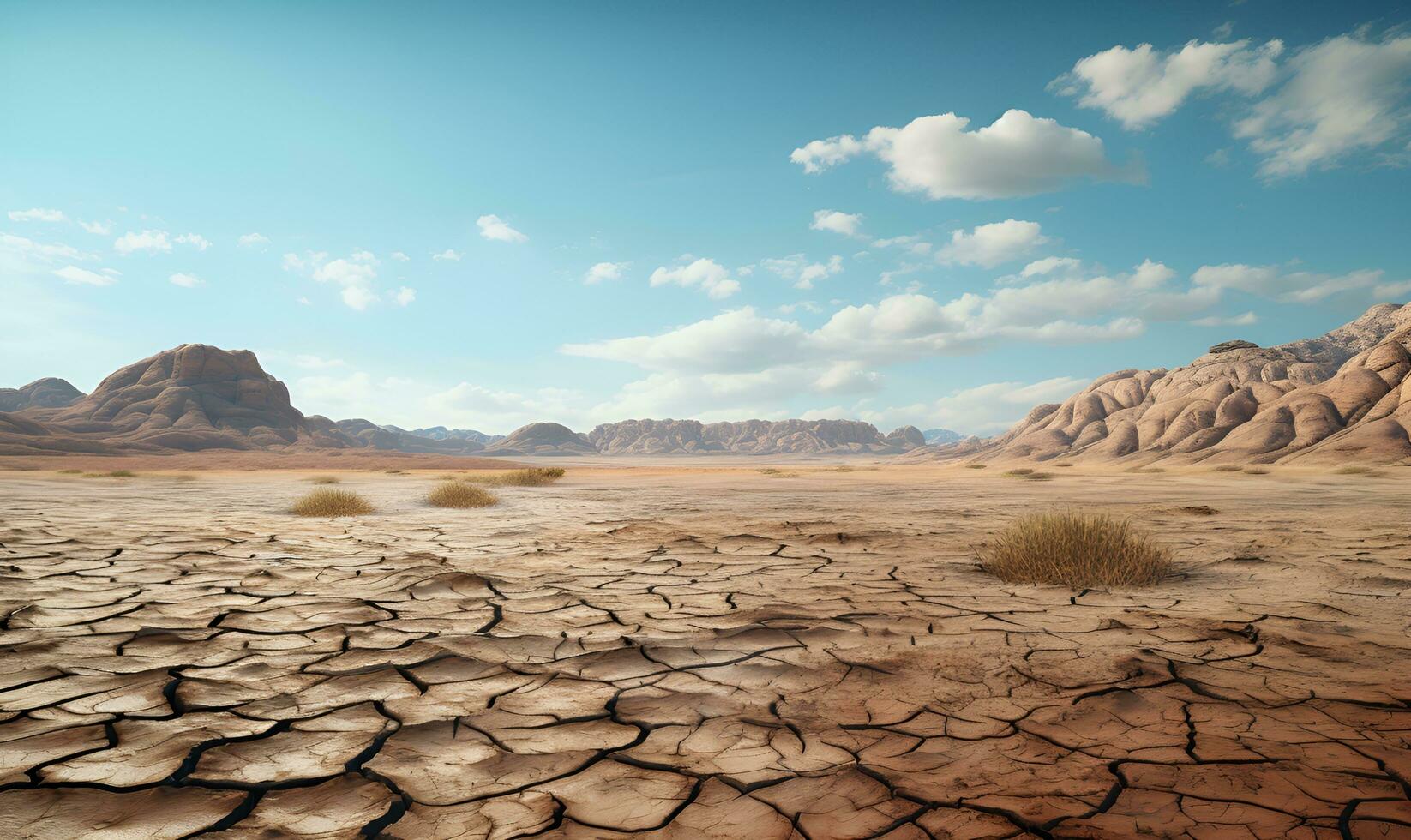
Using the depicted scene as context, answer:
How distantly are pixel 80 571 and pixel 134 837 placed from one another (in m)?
4.36

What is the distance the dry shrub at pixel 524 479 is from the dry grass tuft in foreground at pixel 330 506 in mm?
7756

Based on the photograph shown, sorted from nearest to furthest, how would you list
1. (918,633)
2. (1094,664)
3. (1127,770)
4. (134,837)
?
(134,837)
(1127,770)
(1094,664)
(918,633)

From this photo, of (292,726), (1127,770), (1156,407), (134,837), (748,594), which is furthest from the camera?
(1156,407)

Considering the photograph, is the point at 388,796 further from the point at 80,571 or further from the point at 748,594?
the point at 80,571

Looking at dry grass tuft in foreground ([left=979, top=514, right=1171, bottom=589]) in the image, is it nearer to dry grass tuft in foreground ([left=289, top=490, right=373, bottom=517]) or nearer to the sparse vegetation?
dry grass tuft in foreground ([left=289, top=490, right=373, bottom=517])

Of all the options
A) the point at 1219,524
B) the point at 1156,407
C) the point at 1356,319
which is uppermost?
the point at 1356,319

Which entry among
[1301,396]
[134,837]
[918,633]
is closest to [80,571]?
[134,837]

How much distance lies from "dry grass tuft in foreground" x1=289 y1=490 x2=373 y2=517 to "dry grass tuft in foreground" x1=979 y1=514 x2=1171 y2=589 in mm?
8580

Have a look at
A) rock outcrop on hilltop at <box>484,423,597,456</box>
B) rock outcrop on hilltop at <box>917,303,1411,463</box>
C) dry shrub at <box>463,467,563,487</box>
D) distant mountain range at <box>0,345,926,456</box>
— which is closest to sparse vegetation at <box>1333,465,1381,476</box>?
rock outcrop on hilltop at <box>917,303,1411,463</box>

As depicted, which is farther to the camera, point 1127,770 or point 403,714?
point 403,714

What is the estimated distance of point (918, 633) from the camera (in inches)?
124

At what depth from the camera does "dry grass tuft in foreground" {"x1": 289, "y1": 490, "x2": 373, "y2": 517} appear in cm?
920

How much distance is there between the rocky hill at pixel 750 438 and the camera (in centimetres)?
14762

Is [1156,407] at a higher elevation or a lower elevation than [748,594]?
higher
